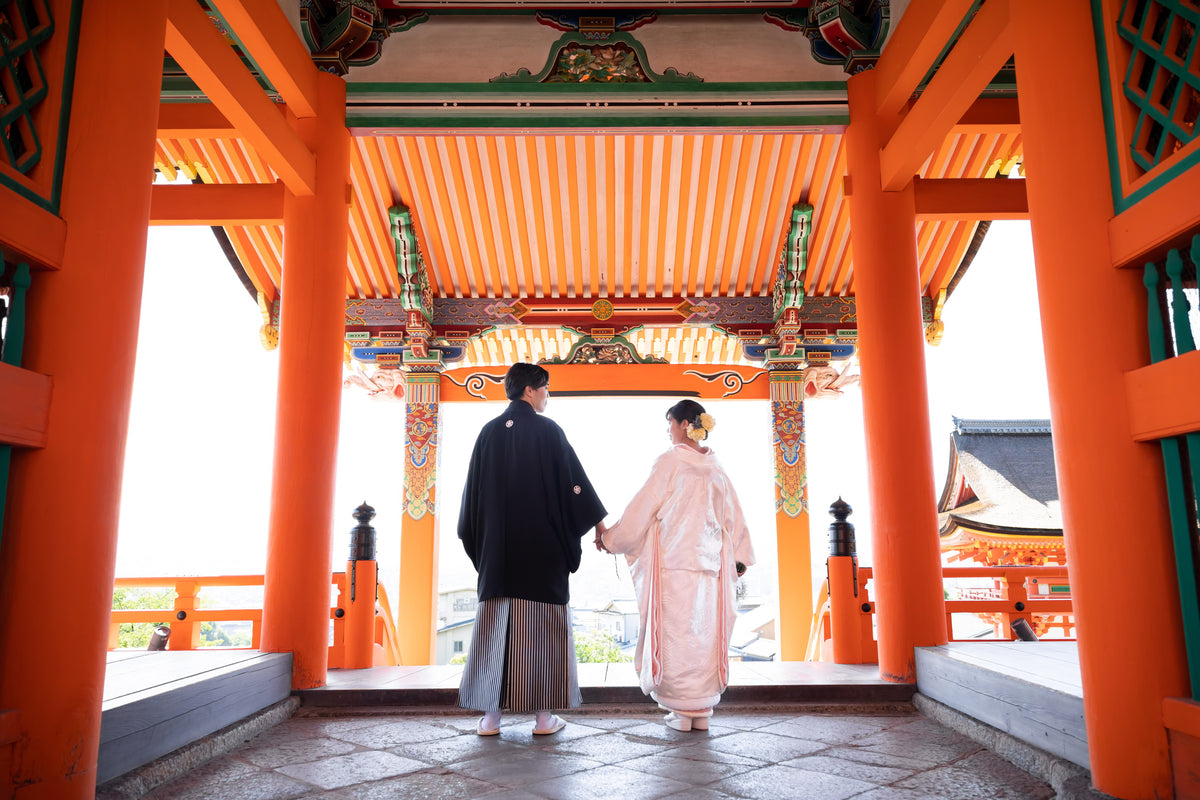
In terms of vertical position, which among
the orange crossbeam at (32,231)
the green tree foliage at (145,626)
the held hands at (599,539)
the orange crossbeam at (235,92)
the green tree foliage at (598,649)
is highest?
the orange crossbeam at (235,92)

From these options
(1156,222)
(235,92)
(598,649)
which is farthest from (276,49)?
(598,649)

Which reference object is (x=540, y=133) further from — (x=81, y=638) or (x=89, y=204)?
(x=81, y=638)

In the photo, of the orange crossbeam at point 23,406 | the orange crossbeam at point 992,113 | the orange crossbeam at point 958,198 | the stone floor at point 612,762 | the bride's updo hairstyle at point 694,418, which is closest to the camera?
the orange crossbeam at point 23,406

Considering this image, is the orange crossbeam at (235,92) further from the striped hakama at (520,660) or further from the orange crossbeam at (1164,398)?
the orange crossbeam at (1164,398)

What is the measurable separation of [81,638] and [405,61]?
359cm

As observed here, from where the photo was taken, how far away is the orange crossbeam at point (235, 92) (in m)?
2.95

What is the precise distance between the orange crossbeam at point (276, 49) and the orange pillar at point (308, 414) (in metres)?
0.13

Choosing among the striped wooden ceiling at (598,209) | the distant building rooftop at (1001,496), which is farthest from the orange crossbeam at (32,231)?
the distant building rooftop at (1001,496)

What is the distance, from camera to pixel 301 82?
3990mm

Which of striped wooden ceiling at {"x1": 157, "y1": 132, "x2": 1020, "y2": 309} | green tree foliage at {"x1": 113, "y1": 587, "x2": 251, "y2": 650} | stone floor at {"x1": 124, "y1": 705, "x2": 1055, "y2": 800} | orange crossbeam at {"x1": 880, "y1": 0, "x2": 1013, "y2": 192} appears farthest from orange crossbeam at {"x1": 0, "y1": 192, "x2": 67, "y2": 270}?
green tree foliage at {"x1": 113, "y1": 587, "x2": 251, "y2": 650}

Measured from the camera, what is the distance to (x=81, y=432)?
204 centimetres

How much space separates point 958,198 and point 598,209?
289cm

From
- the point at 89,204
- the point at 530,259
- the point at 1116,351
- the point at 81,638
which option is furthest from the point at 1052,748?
the point at 530,259

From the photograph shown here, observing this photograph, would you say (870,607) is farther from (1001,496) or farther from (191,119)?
(1001,496)
